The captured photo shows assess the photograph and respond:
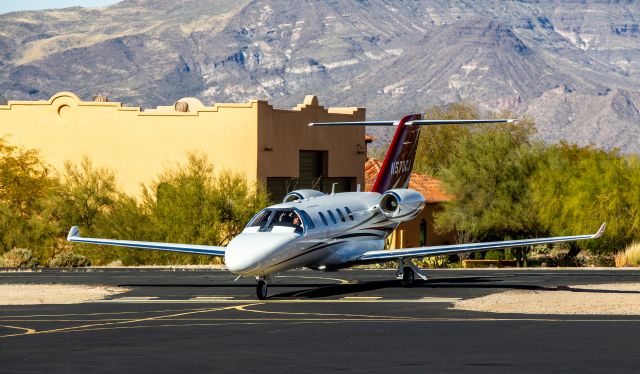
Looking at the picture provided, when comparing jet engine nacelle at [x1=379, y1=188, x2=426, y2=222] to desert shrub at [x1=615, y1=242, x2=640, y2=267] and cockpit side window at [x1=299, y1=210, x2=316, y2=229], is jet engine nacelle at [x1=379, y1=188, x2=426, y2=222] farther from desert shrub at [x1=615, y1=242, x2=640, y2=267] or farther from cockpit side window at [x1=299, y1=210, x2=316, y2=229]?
desert shrub at [x1=615, y1=242, x2=640, y2=267]

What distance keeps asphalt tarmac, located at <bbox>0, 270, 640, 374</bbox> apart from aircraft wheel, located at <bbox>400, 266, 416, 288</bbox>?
279 millimetres

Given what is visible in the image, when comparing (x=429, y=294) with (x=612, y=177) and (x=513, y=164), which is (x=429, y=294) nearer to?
(x=612, y=177)

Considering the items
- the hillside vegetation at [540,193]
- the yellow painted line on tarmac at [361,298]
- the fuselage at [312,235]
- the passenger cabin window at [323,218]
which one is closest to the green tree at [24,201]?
the hillside vegetation at [540,193]

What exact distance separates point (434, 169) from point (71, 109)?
5464cm

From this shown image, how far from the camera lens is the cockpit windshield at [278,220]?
3216 centimetres

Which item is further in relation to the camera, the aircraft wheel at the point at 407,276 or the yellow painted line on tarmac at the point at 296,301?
the aircraft wheel at the point at 407,276

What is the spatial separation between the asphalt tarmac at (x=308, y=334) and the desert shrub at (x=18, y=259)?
1504cm

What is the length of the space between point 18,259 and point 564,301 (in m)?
26.9

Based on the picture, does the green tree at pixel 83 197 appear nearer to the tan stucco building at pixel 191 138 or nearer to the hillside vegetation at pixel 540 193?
the tan stucco building at pixel 191 138

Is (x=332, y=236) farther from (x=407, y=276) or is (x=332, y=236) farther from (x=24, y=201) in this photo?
(x=24, y=201)

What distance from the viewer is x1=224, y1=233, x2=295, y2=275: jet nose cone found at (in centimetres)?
3031

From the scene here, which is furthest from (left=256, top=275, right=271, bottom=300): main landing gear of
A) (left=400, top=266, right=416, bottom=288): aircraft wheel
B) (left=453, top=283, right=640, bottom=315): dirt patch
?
(left=400, top=266, right=416, bottom=288): aircraft wheel

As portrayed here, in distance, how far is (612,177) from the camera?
64.4 meters

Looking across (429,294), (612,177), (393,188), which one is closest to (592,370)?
(429,294)
